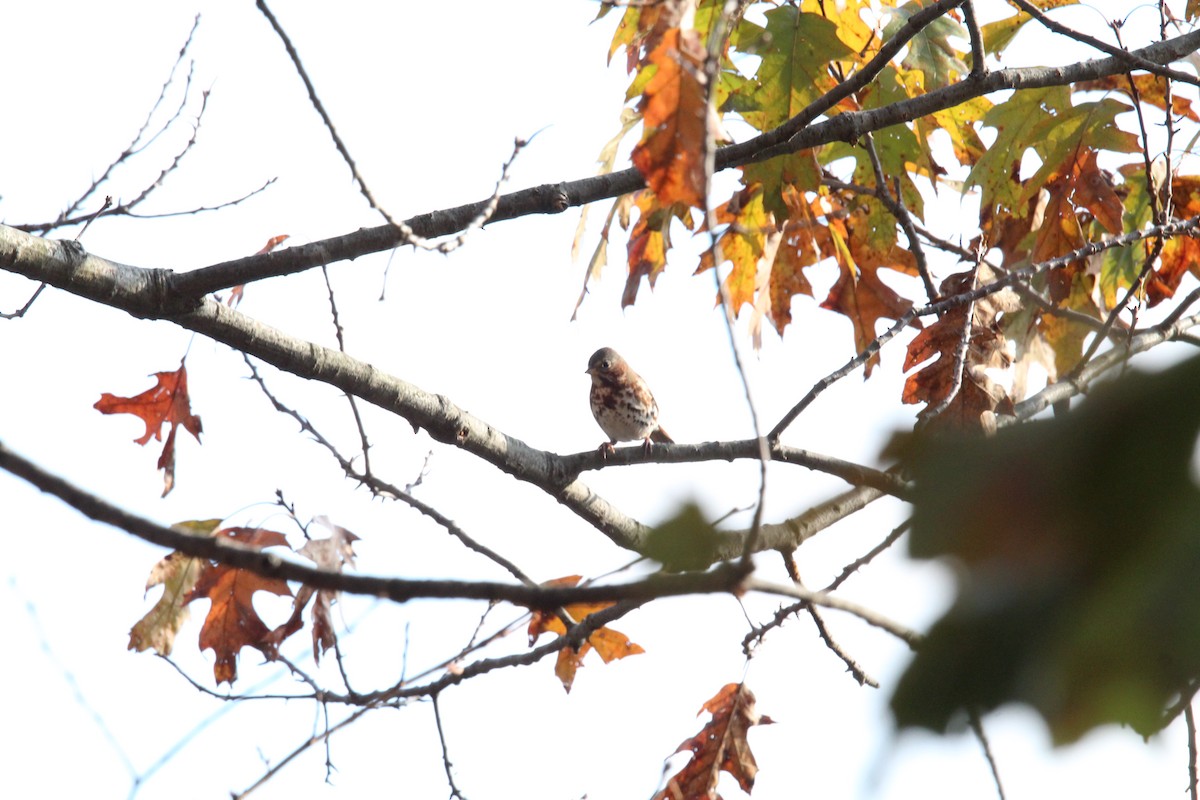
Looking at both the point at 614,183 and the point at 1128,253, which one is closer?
the point at 614,183

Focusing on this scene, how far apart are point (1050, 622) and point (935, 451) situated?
0.53ft

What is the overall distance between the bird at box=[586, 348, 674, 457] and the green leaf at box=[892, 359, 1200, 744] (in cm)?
702

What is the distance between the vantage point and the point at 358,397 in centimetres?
375

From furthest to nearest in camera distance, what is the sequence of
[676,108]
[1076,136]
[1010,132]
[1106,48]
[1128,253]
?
[1128,253]
[1076,136]
[1010,132]
[1106,48]
[676,108]

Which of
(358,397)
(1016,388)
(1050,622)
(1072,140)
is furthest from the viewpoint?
(1016,388)

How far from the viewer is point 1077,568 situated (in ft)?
2.83

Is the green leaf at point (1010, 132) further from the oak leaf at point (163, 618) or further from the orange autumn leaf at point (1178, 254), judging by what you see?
the oak leaf at point (163, 618)

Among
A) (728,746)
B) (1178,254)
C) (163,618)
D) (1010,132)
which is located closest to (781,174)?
(1010,132)

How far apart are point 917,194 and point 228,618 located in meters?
3.06

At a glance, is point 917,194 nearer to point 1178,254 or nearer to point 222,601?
point 1178,254

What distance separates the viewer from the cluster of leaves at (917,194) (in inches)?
154

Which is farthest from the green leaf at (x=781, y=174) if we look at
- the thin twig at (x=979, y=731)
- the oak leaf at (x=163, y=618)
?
the thin twig at (x=979, y=731)

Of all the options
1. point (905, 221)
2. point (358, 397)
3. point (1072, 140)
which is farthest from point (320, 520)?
point (1072, 140)

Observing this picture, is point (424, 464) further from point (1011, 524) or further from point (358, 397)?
point (1011, 524)
